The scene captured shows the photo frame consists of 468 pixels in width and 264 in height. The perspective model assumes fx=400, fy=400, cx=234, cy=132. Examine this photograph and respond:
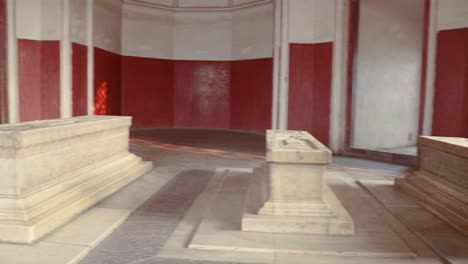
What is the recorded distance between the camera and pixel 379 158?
7066 mm

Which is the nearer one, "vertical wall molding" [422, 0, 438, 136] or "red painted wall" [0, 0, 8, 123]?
"vertical wall molding" [422, 0, 438, 136]

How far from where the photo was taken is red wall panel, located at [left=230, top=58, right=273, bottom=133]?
1126 cm

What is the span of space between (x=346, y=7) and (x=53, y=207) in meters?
6.20

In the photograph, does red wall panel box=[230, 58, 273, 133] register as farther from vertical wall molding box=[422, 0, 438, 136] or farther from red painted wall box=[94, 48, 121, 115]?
vertical wall molding box=[422, 0, 438, 136]

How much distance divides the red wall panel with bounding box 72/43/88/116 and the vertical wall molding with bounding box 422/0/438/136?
22.6ft

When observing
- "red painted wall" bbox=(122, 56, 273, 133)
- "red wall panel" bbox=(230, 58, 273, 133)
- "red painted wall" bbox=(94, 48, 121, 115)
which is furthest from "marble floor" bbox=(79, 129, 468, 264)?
Answer: "red painted wall" bbox=(122, 56, 273, 133)

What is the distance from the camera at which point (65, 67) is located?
841cm

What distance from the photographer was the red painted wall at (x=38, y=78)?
830 cm

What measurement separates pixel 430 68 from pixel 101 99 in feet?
24.6

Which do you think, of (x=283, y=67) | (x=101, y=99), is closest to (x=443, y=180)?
(x=283, y=67)

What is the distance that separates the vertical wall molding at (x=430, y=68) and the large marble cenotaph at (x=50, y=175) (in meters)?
4.61

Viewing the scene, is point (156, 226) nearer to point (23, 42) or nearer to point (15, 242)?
point (15, 242)

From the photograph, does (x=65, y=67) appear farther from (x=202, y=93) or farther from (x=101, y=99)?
(x=202, y=93)

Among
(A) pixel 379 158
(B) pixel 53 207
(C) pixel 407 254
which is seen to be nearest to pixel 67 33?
(B) pixel 53 207
